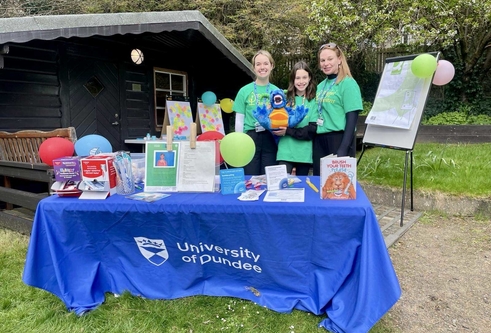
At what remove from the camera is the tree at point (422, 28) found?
7.87 m

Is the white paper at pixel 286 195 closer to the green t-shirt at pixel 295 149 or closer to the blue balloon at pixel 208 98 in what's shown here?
the green t-shirt at pixel 295 149

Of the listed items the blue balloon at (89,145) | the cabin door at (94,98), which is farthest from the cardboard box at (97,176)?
the cabin door at (94,98)

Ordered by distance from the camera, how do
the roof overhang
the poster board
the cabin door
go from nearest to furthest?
the roof overhang < the poster board < the cabin door

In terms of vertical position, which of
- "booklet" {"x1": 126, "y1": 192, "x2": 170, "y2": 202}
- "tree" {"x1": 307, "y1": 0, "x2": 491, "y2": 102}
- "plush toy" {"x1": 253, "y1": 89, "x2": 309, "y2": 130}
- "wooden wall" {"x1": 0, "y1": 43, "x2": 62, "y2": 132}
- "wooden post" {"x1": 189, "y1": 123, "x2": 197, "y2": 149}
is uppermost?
"tree" {"x1": 307, "y1": 0, "x2": 491, "y2": 102}

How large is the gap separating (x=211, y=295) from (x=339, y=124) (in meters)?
1.47

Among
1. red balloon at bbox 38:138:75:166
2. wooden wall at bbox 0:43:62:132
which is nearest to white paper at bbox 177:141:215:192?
red balloon at bbox 38:138:75:166

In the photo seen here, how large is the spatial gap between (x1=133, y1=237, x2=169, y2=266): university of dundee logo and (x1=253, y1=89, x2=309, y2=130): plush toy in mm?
1133

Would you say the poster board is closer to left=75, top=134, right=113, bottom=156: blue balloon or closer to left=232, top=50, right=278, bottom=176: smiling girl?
left=232, top=50, right=278, bottom=176: smiling girl

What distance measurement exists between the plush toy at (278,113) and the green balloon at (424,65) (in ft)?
4.78

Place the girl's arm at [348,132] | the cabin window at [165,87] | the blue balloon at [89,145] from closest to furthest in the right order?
the girl's arm at [348,132], the blue balloon at [89,145], the cabin window at [165,87]

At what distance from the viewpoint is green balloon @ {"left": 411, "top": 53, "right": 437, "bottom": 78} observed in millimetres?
3104

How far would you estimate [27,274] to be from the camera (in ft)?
6.59

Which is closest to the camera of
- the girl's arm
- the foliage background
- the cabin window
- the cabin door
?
the girl's arm

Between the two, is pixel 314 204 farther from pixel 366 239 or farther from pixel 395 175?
pixel 395 175
